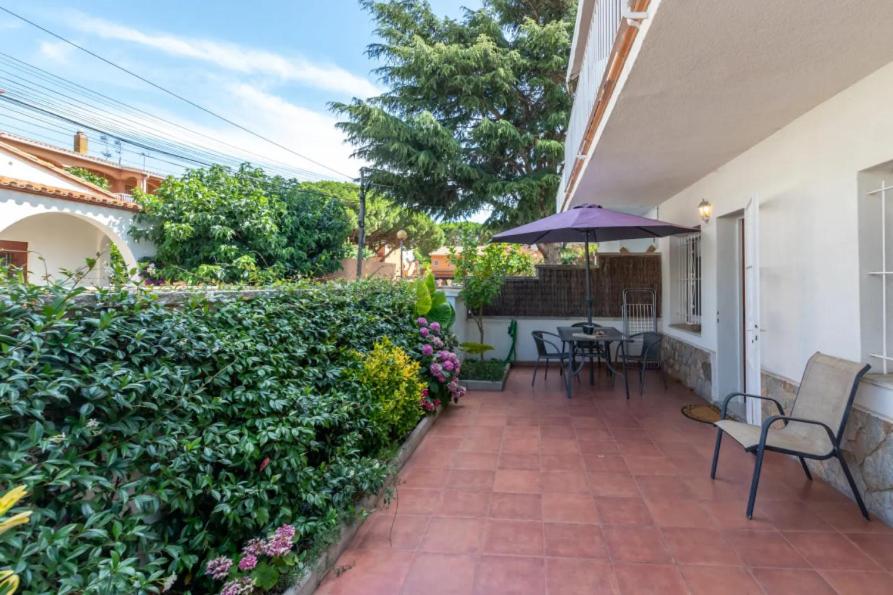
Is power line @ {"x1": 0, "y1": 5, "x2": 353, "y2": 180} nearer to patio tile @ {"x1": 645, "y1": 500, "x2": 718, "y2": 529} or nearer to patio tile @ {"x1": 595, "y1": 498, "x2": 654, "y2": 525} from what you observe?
patio tile @ {"x1": 595, "y1": 498, "x2": 654, "y2": 525}

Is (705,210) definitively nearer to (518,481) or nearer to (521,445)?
(521,445)

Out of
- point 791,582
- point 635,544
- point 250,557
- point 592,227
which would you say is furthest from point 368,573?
point 592,227

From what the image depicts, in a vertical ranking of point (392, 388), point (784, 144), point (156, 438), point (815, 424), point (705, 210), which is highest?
point (784, 144)

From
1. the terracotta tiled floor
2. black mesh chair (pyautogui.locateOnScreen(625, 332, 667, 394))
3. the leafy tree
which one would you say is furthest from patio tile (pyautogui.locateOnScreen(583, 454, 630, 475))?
the leafy tree

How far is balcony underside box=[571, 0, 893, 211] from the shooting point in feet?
7.22

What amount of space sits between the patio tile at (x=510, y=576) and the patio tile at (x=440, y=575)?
0.18 feet

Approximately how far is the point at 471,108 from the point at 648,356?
8.38 m

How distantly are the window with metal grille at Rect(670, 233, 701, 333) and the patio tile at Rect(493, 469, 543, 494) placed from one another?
382cm

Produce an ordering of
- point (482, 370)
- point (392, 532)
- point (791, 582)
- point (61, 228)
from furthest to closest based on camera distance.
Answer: point (61, 228), point (482, 370), point (392, 532), point (791, 582)

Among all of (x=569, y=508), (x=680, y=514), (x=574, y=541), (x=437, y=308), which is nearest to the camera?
(x=574, y=541)

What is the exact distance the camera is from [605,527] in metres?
2.67

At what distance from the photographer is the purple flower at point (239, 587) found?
5.75ft

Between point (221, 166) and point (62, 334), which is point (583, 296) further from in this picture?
point (221, 166)

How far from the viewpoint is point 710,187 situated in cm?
531
